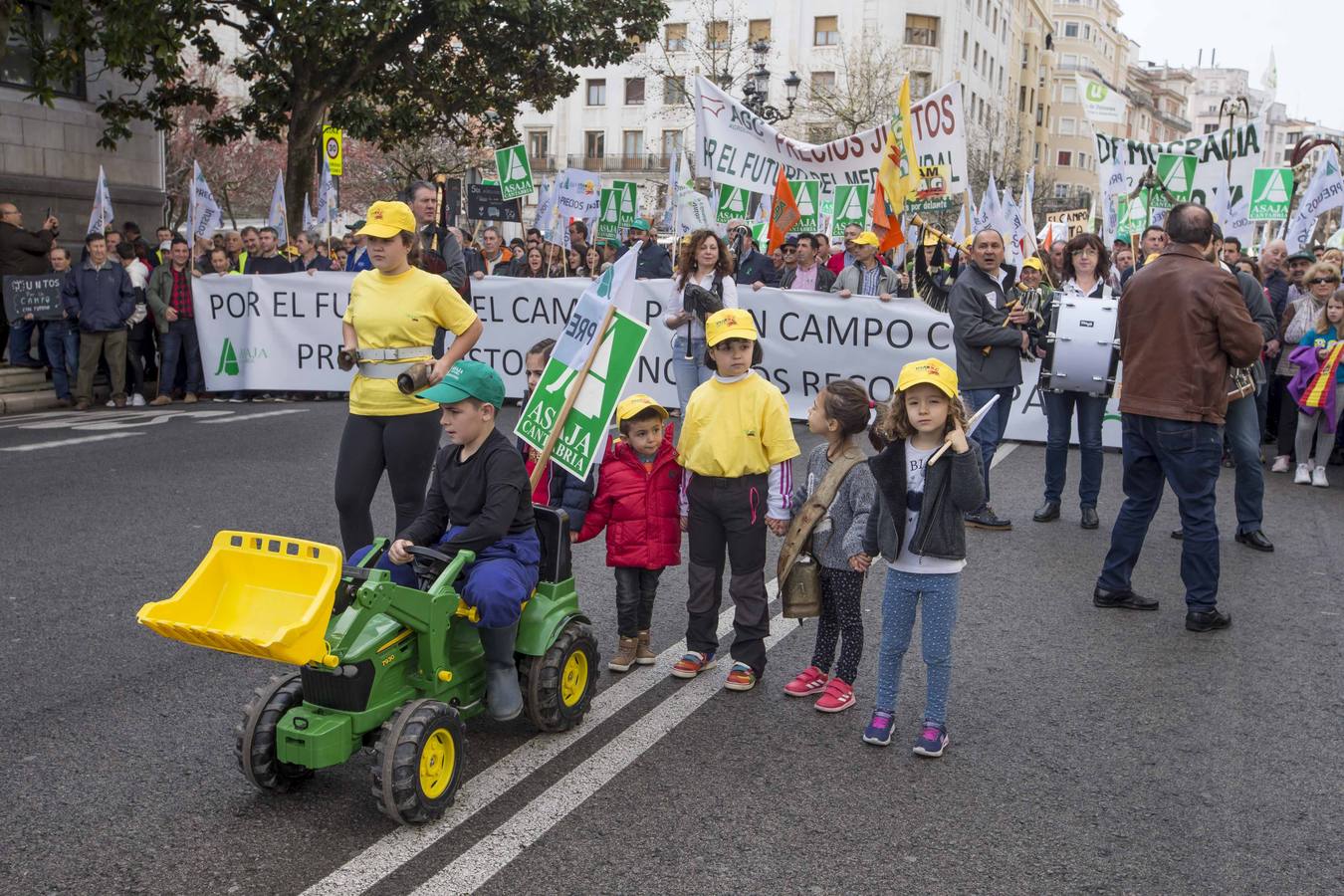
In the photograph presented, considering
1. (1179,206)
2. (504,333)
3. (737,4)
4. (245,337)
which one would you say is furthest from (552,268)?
(737,4)

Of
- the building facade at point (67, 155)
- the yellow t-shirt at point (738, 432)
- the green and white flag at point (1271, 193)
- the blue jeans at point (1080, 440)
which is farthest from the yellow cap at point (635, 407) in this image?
the building facade at point (67, 155)

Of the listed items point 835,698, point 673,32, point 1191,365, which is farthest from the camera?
point 673,32

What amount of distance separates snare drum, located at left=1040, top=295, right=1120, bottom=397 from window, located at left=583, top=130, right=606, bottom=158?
6511 centimetres

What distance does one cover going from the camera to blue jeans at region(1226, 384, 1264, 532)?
7625 millimetres

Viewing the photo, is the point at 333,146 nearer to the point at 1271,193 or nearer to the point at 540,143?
the point at 1271,193

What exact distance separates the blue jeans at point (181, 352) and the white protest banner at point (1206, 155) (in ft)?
34.6

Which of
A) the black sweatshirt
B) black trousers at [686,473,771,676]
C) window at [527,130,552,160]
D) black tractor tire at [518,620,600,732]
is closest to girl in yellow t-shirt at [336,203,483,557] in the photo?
the black sweatshirt

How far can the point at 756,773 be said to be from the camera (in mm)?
4289

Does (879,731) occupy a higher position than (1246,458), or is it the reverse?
(1246,458)

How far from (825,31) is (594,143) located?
569 inches

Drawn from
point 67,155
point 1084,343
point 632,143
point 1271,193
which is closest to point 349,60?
point 67,155

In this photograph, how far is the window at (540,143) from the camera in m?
73.2

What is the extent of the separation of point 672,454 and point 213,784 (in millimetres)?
2111

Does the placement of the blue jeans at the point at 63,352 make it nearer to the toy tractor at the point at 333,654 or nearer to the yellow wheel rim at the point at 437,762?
the toy tractor at the point at 333,654
